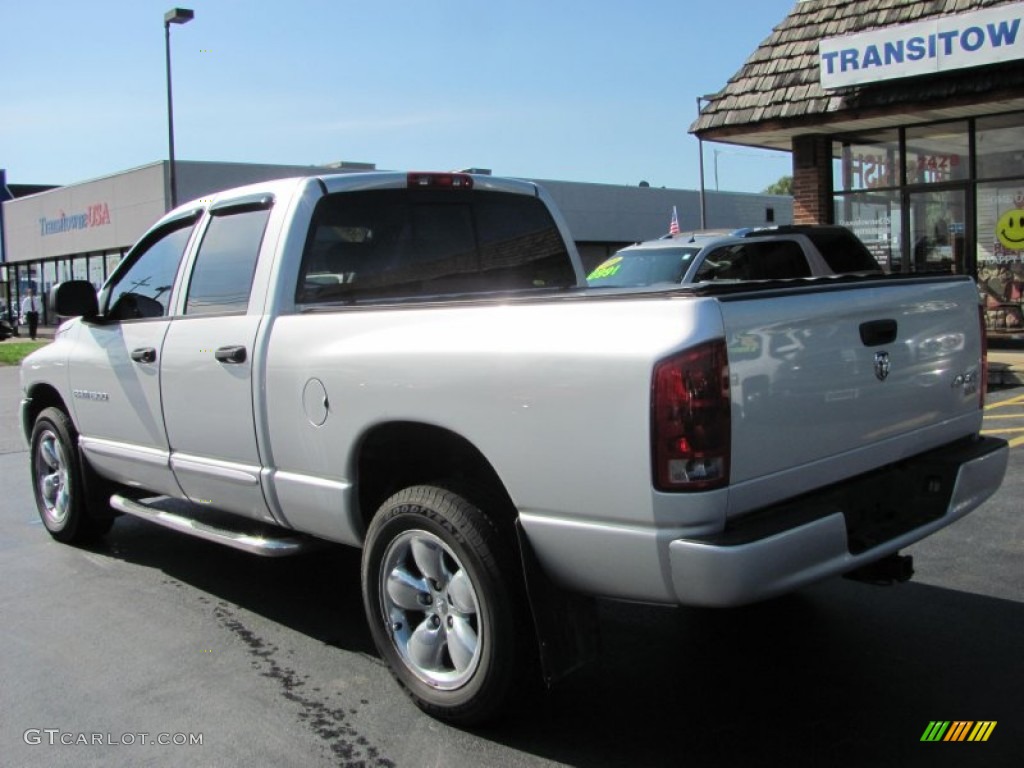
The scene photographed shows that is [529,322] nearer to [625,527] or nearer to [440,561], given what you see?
[625,527]

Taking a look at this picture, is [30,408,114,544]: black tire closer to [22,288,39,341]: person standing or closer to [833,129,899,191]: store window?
[833,129,899,191]: store window

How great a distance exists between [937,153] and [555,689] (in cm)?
1284

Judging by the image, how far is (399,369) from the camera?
139 inches

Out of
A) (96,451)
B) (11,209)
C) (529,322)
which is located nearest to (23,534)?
(96,451)

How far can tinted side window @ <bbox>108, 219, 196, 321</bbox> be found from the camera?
512 centimetres

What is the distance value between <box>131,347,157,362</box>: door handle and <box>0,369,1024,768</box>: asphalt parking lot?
50.6 inches

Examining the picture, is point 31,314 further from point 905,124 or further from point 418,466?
point 418,466

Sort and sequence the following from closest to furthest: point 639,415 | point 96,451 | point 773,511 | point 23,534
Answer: point 639,415
point 773,511
point 96,451
point 23,534

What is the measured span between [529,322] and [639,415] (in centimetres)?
55

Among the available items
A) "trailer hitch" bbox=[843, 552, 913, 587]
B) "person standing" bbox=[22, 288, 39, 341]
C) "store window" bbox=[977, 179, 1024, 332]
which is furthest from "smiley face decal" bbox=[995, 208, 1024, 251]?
"person standing" bbox=[22, 288, 39, 341]

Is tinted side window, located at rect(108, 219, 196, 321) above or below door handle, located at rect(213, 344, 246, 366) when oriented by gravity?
above

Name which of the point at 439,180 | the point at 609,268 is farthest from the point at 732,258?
the point at 439,180

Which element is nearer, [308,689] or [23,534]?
[308,689]

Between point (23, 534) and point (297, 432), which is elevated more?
point (297, 432)
